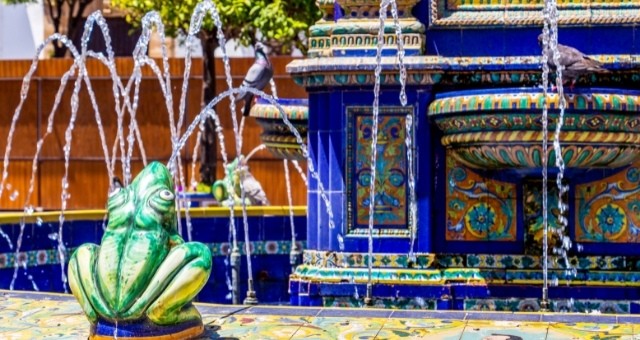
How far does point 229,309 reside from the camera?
7914 millimetres

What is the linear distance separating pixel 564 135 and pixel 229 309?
77.1 inches

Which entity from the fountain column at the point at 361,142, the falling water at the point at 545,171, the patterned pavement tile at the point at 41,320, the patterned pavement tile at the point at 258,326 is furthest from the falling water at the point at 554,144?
the patterned pavement tile at the point at 41,320

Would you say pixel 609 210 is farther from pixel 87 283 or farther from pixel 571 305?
pixel 87 283

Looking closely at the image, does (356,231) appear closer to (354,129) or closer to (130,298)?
(354,129)

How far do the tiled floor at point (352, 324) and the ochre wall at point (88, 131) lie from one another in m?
15.1

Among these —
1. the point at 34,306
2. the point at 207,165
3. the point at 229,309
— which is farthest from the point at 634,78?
the point at 207,165

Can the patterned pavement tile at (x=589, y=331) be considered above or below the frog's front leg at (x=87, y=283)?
below

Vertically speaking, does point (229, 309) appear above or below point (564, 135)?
below

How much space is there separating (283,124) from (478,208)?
168 centimetres

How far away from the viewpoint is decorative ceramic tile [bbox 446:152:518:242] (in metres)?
9.18

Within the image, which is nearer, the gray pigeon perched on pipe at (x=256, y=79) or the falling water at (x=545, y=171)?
the falling water at (x=545, y=171)

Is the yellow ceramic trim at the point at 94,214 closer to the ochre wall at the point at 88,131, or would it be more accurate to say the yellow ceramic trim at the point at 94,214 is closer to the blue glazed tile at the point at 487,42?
the blue glazed tile at the point at 487,42

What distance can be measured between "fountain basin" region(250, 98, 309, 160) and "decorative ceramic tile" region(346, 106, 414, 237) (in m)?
1.05

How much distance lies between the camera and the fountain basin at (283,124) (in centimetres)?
1027
